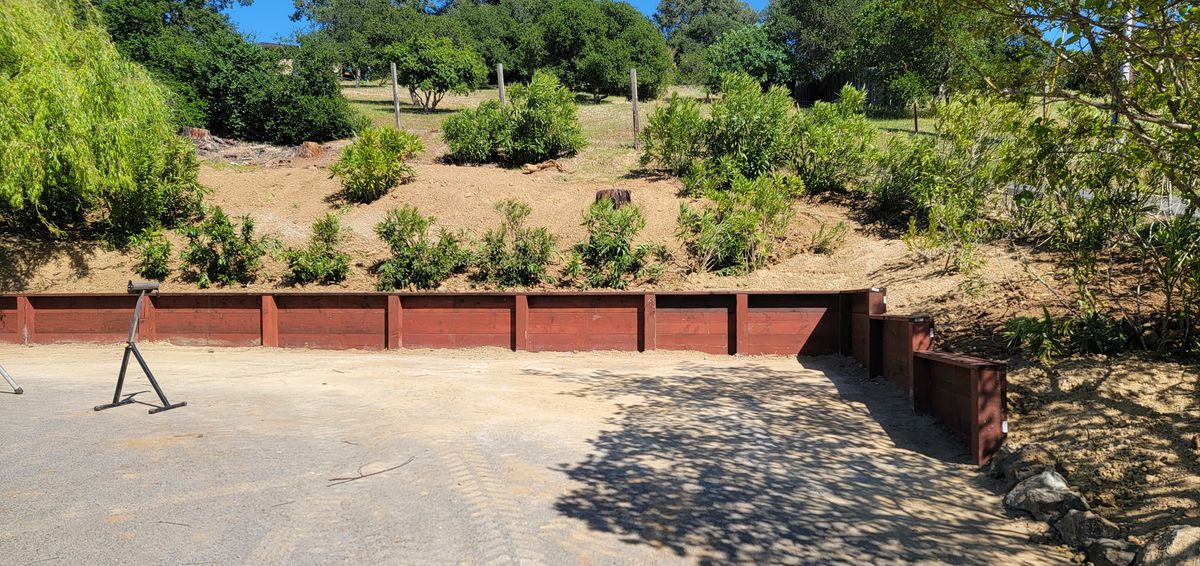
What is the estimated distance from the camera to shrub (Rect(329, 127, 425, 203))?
66.3 feet

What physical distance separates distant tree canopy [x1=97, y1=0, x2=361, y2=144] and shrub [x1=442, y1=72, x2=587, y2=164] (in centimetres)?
865

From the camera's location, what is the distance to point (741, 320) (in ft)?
42.5

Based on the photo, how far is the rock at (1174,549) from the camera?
14.1 ft

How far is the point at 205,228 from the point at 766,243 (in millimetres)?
12119

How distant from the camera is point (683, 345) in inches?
523

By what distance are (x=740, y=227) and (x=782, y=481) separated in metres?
10.3

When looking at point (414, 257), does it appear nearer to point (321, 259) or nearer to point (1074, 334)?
point (321, 259)

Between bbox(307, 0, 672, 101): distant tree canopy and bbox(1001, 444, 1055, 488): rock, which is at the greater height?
bbox(307, 0, 672, 101): distant tree canopy

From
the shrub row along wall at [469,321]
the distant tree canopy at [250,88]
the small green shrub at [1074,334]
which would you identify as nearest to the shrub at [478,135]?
the distant tree canopy at [250,88]

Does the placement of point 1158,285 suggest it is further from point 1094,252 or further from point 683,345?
point 683,345

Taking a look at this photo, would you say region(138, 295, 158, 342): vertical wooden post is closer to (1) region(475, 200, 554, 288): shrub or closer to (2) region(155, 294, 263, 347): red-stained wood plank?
(2) region(155, 294, 263, 347): red-stained wood plank

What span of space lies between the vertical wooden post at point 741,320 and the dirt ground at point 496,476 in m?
2.09

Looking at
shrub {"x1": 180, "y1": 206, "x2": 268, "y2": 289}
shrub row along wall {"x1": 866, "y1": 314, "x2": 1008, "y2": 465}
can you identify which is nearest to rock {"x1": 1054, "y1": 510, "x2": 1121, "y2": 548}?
shrub row along wall {"x1": 866, "y1": 314, "x2": 1008, "y2": 465}

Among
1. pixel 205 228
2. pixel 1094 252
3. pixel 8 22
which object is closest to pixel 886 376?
pixel 1094 252
